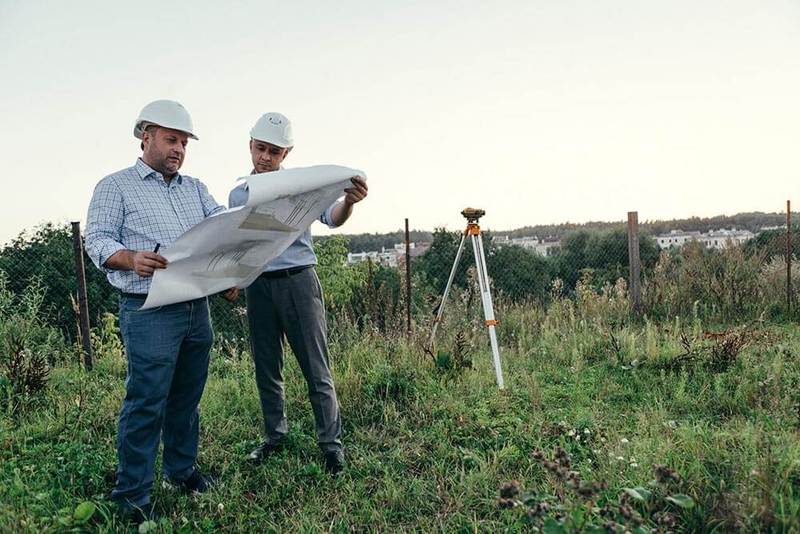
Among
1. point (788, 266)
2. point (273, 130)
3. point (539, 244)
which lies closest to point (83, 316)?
point (273, 130)

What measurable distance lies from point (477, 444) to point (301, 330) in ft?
4.08

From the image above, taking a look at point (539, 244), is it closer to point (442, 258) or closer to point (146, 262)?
point (442, 258)

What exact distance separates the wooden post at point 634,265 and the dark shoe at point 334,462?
223 inches

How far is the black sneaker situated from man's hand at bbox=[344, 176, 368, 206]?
5.19 ft

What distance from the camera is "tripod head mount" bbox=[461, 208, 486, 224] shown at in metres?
4.95

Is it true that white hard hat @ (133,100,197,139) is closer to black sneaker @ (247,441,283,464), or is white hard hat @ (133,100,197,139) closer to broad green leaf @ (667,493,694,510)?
black sneaker @ (247,441,283,464)

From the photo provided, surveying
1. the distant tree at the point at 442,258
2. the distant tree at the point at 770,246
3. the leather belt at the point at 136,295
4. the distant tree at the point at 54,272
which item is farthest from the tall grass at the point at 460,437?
the distant tree at the point at 442,258

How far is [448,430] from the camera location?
379 cm

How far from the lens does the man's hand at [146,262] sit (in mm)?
2594

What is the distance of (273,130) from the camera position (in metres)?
3.25

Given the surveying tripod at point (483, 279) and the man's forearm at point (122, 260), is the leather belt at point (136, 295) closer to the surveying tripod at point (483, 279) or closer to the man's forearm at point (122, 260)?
the man's forearm at point (122, 260)

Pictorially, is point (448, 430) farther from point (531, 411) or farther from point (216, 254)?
point (216, 254)

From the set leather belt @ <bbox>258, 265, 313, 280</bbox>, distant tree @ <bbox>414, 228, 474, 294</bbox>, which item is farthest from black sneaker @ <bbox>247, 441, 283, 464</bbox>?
distant tree @ <bbox>414, 228, 474, 294</bbox>

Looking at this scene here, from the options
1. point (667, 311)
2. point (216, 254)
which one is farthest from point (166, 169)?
point (667, 311)
